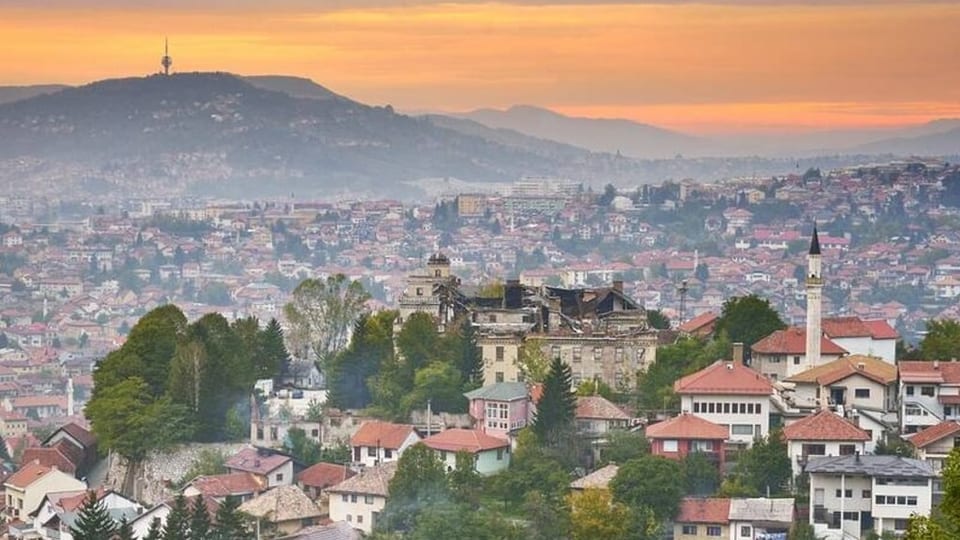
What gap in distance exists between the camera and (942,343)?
30.5m

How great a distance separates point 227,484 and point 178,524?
262 cm

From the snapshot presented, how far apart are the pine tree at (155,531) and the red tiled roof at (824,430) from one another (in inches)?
305

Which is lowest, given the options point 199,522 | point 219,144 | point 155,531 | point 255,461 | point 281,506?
point 155,531

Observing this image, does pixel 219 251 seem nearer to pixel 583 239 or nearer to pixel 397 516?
pixel 583 239

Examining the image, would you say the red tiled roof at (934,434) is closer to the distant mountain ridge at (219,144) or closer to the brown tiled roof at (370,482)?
the brown tiled roof at (370,482)

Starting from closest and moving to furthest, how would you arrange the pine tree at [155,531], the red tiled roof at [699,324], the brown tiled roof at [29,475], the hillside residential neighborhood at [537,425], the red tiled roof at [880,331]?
the hillside residential neighborhood at [537,425] → the pine tree at [155,531] → the red tiled roof at [880,331] → the brown tiled roof at [29,475] → the red tiled roof at [699,324]

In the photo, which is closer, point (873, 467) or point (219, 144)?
point (873, 467)

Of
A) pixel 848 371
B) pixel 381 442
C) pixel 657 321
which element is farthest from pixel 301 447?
pixel 848 371

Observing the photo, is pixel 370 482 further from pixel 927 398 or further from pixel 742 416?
pixel 927 398

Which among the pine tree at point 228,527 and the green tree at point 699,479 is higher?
the green tree at point 699,479

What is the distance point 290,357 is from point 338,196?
487ft

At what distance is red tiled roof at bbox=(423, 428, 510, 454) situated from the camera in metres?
27.6

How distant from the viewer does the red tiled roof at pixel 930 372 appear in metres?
27.6

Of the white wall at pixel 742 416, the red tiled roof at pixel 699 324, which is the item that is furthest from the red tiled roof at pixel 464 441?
the red tiled roof at pixel 699 324
